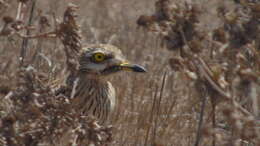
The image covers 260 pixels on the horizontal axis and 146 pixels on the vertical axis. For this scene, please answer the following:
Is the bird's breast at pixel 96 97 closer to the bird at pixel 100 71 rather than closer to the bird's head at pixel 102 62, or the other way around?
the bird at pixel 100 71

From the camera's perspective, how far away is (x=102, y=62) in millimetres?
5805

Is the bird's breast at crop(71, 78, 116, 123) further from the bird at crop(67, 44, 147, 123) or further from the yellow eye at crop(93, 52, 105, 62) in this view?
the yellow eye at crop(93, 52, 105, 62)

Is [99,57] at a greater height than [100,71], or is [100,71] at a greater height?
[99,57]

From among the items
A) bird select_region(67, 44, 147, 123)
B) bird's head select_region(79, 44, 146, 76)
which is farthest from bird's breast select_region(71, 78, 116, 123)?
bird's head select_region(79, 44, 146, 76)

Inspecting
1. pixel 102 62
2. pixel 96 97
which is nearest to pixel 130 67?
pixel 102 62

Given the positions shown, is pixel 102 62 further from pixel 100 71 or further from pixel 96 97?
pixel 96 97

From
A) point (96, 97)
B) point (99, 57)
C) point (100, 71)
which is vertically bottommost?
point (96, 97)

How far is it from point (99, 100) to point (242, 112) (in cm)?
233

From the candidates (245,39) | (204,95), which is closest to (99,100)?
(204,95)

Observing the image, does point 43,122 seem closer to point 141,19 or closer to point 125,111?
point 141,19

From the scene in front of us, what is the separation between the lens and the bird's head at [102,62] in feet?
18.9

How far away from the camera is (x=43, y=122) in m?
3.88

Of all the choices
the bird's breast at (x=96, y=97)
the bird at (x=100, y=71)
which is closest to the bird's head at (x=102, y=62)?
the bird at (x=100, y=71)

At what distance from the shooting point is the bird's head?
577 centimetres
